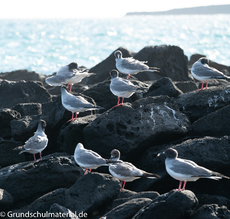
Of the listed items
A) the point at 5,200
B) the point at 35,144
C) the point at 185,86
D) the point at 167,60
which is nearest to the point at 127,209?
the point at 5,200

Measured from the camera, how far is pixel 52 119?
9398 millimetres

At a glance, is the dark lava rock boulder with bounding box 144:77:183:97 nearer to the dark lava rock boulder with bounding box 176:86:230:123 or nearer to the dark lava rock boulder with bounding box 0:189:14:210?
the dark lava rock boulder with bounding box 176:86:230:123

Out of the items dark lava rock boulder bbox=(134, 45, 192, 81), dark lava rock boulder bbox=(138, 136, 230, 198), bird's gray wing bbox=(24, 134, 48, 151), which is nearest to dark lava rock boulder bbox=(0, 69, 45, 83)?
dark lava rock boulder bbox=(134, 45, 192, 81)

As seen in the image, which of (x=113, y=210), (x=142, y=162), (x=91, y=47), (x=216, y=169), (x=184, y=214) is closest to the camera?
(x=184, y=214)

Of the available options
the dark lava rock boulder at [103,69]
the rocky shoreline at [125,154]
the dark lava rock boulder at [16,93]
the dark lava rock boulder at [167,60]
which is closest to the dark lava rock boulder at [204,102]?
the rocky shoreline at [125,154]

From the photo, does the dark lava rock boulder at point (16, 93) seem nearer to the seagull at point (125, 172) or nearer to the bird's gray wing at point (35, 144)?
the bird's gray wing at point (35, 144)

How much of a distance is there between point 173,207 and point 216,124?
3440 mm

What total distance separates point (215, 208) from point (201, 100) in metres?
4.31

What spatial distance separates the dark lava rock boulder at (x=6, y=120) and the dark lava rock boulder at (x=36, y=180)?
9.99ft

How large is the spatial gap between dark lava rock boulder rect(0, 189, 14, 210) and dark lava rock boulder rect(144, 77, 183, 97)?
5.25m

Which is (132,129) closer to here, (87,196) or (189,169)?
(189,169)

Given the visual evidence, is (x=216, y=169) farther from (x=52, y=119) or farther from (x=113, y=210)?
(x=52, y=119)

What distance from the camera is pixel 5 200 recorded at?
6.29m

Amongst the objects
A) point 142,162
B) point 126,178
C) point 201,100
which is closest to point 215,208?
point 126,178
